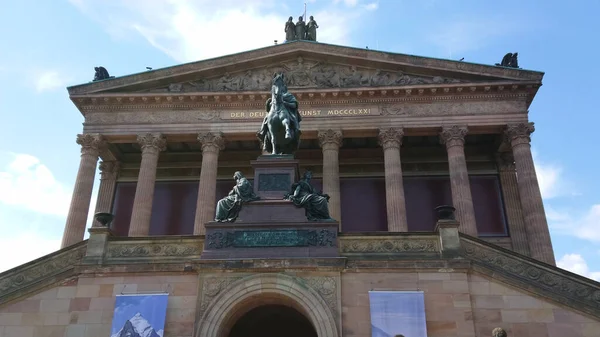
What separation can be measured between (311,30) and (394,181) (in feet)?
42.6

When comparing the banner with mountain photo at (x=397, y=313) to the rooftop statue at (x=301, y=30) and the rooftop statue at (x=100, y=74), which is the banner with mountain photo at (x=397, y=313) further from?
the rooftop statue at (x=100, y=74)

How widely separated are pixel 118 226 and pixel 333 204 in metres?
14.0

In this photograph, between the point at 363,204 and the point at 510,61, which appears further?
the point at 363,204

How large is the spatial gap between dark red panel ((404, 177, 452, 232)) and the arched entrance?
59.9 feet

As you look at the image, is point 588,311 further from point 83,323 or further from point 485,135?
point 485,135

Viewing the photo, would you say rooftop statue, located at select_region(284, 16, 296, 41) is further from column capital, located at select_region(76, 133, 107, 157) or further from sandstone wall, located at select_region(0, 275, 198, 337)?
sandstone wall, located at select_region(0, 275, 198, 337)

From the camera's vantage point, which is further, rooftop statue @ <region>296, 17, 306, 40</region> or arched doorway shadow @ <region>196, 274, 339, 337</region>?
rooftop statue @ <region>296, 17, 306, 40</region>

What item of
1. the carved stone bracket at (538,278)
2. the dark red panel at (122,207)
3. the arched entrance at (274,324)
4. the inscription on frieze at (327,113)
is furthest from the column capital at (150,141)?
the carved stone bracket at (538,278)

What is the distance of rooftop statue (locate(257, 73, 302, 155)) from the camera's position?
16.3 metres

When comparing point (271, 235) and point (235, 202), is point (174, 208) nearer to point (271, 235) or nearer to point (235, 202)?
point (235, 202)

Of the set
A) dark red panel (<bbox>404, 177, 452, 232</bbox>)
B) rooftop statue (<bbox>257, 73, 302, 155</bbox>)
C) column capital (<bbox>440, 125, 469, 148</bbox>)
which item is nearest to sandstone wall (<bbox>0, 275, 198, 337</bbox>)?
rooftop statue (<bbox>257, 73, 302, 155</bbox>)

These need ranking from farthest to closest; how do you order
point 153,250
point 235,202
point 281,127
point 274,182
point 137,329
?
point 281,127 < point 274,182 < point 153,250 < point 235,202 < point 137,329

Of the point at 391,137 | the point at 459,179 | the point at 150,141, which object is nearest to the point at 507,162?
the point at 459,179

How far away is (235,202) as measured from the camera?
14.8 meters
